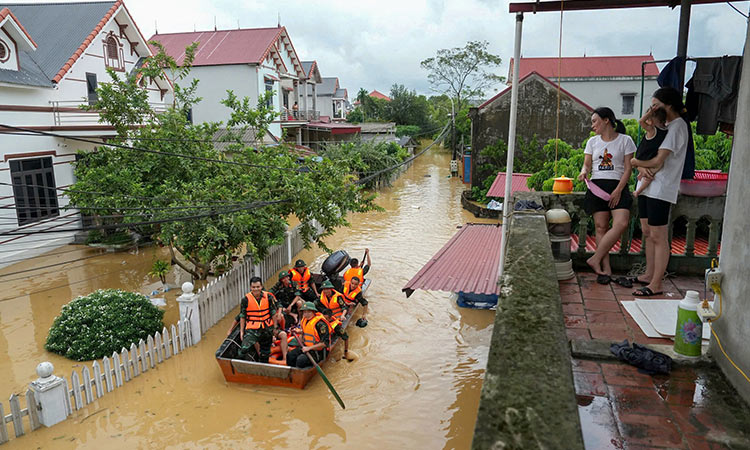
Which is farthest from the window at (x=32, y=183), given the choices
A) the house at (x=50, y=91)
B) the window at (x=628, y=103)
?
the window at (x=628, y=103)

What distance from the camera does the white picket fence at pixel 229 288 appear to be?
1065cm

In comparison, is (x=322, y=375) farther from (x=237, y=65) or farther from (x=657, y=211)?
(x=237, y=65)

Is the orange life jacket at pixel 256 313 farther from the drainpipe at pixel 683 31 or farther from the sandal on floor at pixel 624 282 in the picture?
the drainpipe at pixel 683 31

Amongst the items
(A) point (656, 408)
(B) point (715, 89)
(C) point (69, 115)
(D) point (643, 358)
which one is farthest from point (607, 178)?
(C) point (69, 115)

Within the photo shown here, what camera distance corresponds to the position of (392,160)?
32.1m

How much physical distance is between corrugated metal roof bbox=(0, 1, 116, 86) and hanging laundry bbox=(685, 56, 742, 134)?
17.5 m

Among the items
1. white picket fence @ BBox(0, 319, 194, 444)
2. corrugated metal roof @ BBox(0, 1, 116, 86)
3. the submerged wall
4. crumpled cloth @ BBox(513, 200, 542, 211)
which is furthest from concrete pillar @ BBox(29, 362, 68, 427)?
corrugated metal roof @ BBox(0, 1, 116, 86)

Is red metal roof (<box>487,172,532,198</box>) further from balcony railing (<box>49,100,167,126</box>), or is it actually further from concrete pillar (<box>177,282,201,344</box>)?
balcony railing (<box>49,100,167,126</box>)

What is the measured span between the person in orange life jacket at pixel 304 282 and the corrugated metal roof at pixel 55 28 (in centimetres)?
1075

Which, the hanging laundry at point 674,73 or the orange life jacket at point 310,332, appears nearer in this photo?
the hanging laundry at point 674,73

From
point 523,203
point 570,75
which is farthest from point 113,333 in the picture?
point 570,75

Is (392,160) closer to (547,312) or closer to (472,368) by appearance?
(472,368)

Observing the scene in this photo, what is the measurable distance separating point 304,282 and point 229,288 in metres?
1.71

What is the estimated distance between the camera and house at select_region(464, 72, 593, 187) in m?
22.8
